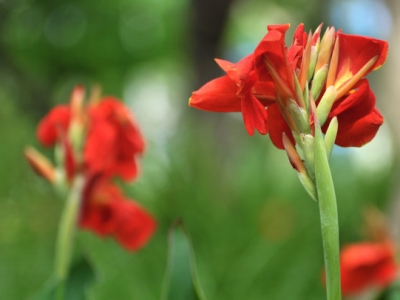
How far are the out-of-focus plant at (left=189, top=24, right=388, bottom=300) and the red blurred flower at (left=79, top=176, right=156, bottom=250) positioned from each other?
19.3 inches

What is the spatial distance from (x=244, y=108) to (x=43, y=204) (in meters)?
2.68

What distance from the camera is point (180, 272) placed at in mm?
658

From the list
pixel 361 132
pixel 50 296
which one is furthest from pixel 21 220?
pixel 361 132

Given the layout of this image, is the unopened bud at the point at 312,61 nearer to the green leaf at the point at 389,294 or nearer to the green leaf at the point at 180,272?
the green leaf at the point at 180,272

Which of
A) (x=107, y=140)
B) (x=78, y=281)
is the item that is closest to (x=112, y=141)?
(x=107, y=140)

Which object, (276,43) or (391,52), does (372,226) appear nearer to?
(276,43)

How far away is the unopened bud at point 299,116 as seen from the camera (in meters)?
0.52

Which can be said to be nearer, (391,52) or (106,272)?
(106,272)

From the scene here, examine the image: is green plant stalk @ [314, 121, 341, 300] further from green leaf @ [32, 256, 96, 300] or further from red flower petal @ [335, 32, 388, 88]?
green leaf @ [32, 256, 96, 300]

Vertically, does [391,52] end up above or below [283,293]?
above

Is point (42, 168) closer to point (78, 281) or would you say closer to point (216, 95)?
point (78, 281)

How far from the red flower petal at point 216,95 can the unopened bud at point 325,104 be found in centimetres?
7

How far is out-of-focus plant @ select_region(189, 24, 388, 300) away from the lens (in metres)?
0.52

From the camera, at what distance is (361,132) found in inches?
22.4
